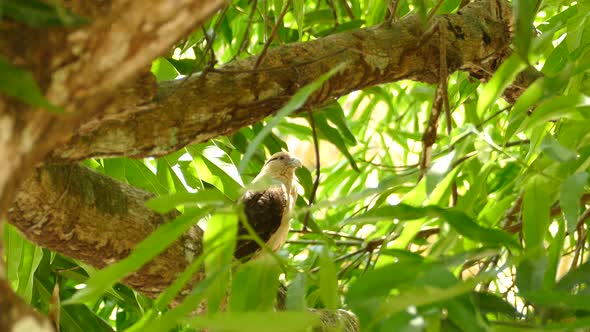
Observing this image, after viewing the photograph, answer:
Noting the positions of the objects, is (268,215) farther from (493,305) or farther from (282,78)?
(493,305)

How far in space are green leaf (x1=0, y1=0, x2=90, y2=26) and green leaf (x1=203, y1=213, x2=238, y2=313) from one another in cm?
33

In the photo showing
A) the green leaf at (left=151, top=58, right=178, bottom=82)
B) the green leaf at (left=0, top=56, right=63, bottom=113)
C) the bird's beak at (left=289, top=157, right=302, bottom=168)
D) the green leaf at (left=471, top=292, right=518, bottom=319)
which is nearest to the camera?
the green leaf at (left=0, top=56, right=63, bottom=113)

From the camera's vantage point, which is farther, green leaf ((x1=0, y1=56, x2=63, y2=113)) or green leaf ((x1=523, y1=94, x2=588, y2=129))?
green leaf ((x1=523, y1=94, x2=588, y2=129))

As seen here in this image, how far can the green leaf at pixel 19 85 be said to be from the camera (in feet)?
1.75

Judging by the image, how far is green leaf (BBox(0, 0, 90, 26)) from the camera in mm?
542

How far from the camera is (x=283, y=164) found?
7.23ft

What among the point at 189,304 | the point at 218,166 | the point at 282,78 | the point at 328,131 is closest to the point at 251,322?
the point at 189,304

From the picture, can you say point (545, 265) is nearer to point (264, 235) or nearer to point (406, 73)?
point (406, 73)

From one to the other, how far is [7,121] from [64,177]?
0.55m

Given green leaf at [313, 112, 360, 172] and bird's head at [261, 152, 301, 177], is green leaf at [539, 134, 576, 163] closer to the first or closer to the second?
green leaf at [313, 112, 360, 172]

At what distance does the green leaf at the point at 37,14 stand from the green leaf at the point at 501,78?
50cm

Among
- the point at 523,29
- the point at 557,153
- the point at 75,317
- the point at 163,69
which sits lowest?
the point at 75,317

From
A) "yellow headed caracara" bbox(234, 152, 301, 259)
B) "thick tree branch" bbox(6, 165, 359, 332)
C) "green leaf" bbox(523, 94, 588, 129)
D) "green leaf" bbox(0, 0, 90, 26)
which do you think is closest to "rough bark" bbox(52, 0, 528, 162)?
"thick tree branch" bbox(6, 165, 359, 332)

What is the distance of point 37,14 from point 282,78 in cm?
61
